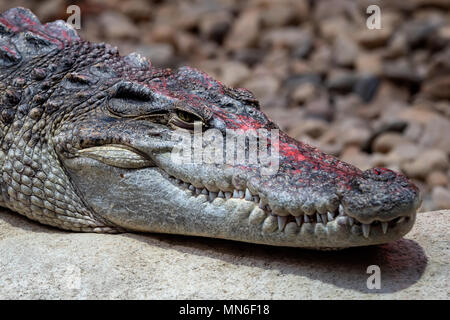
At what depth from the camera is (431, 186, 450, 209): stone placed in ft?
16.6

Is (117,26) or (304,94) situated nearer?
(304,94)

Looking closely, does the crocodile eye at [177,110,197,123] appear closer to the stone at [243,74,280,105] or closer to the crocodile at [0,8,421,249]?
the crocodile at [0,8,421,249]

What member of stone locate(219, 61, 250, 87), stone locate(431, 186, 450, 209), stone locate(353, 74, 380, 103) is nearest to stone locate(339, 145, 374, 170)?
stone locate(431, 186, 450, 209)

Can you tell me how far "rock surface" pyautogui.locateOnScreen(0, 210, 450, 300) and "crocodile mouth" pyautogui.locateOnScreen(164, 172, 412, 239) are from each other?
0.87 ft

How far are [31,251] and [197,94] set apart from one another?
1.22 meters

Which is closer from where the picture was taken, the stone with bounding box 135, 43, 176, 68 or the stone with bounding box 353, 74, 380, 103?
the stone with bounding box 353, 74, 380, 103

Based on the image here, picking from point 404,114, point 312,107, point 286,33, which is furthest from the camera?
point 286,33

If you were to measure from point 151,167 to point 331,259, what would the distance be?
1016 millimetres

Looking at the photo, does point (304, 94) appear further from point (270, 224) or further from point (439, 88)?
point (270, 224)

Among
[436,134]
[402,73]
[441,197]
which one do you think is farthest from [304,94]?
[441,197]

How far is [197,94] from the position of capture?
10.8 ft

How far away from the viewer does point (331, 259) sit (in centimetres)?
289

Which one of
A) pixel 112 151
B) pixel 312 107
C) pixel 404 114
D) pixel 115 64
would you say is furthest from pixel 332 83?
pixel 112 151
